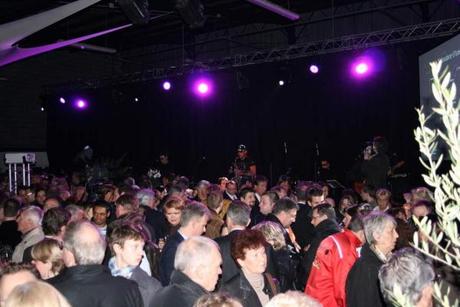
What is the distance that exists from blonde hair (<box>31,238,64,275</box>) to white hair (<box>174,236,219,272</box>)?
932 mm

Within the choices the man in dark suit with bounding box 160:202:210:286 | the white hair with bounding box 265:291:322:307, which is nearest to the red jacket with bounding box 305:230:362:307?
the man in dark suit with bounding box 160:202:210:286

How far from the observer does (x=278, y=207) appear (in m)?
4.98

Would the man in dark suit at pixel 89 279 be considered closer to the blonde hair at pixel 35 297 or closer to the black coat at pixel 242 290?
the black coat at pixel 242 290

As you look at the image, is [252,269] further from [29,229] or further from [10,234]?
[10,234]

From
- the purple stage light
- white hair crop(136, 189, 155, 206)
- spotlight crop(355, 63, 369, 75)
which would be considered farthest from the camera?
the purple stage light

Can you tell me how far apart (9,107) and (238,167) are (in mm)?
9099

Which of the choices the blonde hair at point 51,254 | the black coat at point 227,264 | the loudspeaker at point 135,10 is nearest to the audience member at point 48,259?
the blonde hair at point 51,254

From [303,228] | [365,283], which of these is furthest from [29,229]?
[365,283]

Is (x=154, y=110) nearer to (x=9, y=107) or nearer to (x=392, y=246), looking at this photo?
(x=9, y=107)

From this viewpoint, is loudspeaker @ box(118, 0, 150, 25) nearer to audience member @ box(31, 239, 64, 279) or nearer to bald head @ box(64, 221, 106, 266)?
audience member @ box(31, 239, 64, 279)

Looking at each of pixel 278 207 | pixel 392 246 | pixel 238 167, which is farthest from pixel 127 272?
pixel 238 167

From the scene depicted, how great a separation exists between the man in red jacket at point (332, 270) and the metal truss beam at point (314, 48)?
6955mm

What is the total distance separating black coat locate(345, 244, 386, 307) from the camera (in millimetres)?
3227

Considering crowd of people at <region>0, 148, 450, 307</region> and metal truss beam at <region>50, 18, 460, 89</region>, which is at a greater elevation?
metal truss beam at <region>50, 18, 460, 89</region>
